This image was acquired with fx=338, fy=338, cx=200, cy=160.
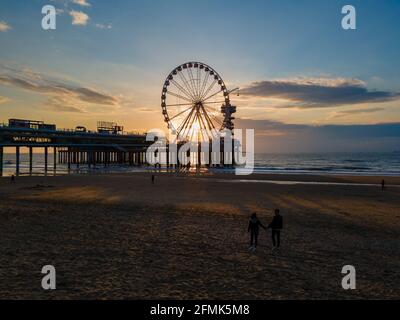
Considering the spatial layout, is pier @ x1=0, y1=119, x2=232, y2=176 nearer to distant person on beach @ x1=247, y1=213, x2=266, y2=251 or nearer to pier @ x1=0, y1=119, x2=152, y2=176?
pier @ x1=0, y1=119, x2=152, y2=176

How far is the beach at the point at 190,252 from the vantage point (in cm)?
816

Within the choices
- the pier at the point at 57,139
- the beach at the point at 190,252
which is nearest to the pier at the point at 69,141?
the pier at the point at 57,139

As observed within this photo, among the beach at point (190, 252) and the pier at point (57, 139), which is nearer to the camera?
the beach at point (190, 252)

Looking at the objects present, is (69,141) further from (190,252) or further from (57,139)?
(190,252)

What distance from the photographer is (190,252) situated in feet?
36.6

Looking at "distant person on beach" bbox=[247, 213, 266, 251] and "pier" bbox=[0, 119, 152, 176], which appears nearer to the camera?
"distant person on beach" bbox=[247, 213, 266, 251]

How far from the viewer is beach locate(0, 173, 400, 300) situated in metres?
8.16

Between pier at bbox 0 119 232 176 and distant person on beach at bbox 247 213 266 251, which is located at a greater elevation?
pier at bbox 0 119 232 176

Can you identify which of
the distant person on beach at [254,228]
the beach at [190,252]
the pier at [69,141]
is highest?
the pier at [69,141]

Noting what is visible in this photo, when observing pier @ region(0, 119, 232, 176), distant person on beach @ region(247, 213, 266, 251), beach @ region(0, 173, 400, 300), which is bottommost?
beach @ region(0, 173, 400, 300)

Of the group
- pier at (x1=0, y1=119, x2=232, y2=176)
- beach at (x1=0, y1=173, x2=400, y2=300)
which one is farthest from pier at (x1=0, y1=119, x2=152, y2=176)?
beach at (x1=0, y1=173, x2=400, y2=300)

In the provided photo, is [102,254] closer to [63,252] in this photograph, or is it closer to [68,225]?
[63,252]

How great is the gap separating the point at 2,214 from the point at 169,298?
1312 centimetres

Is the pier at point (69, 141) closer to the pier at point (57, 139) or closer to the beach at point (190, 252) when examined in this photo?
the pier at point (57, 139)
